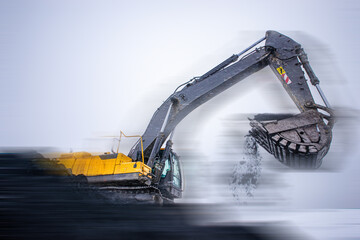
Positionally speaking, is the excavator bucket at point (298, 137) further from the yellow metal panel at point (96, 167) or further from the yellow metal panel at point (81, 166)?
the yellow metal panel at point (81, 166)

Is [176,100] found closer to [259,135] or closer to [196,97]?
[196,97]

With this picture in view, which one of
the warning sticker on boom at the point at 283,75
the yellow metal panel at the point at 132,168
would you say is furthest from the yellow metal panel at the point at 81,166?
the warning sticker on boom at the point at 283,75

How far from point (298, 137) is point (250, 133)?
39.3 inches

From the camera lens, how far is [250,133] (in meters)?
5.16

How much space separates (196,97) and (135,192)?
2479 mm

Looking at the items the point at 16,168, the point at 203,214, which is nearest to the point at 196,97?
the point at 203,214

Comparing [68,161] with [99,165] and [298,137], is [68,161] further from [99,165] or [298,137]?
[298,137]

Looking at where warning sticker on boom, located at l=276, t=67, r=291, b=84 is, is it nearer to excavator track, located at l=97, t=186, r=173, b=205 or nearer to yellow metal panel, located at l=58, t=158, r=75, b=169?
excavator track, located at l=97, t=186, r=173, b=205

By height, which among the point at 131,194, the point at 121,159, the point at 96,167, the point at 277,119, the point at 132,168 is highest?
the point at 277,119

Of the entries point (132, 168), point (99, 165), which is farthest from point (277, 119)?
point (99, 165)

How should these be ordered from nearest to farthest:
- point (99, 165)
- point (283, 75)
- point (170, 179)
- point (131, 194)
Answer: point (131, 194) → point (99, 165) → point (283, 75) → point (170, 179)

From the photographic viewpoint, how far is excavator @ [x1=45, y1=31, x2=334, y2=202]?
4.43m

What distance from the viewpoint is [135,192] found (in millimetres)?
4789

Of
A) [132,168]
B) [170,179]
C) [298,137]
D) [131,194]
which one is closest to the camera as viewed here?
[298,137]
